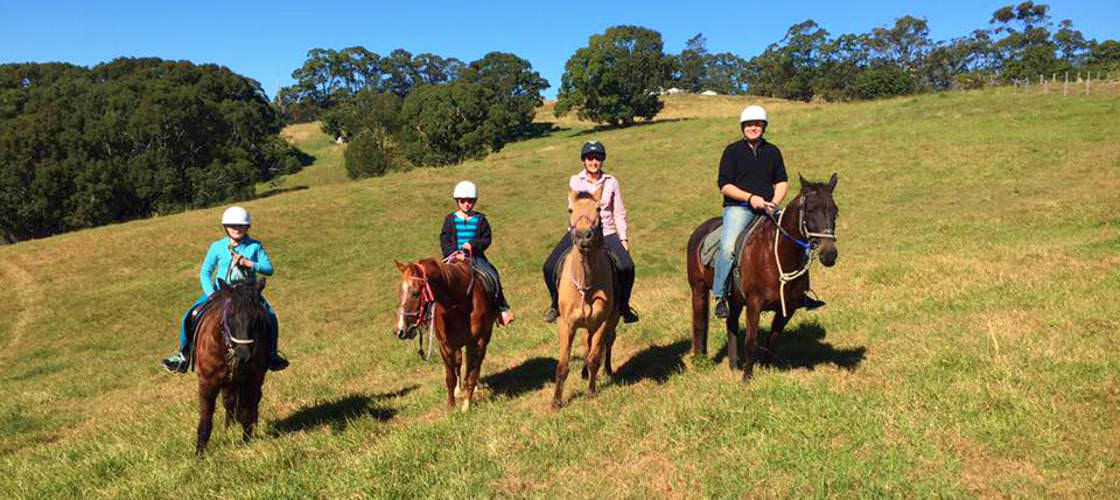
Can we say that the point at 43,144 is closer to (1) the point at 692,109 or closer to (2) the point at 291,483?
(2) the point at 291,483

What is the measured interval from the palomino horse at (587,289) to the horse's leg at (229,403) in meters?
4.03

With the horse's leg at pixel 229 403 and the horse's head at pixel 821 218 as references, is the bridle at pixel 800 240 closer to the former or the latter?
the horse's head at pixel 821 218

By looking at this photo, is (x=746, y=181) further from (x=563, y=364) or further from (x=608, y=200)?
(x=563, y=364)

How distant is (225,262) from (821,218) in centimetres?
750

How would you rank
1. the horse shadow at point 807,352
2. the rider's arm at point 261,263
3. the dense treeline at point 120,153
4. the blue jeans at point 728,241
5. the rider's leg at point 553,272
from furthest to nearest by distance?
1. the dense treeline at point 120,153
2. the rider's leg at point 553,272
3. the blue jeans at point 728,241
4. the horse shadow at point 807,352
5. the rider's arm at point 261,263

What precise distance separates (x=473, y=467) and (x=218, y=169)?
56487 millimetres

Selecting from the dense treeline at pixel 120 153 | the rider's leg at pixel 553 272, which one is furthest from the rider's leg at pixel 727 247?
the dense treeline at pixel 120 153

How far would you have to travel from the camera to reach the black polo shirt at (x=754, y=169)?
27.0 ft

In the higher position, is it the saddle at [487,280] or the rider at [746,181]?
the rider at [746,181]

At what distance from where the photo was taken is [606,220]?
870cm

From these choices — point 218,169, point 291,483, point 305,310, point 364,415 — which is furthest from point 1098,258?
point 218,169

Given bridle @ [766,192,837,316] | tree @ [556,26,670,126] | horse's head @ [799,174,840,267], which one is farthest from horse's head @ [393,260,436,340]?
tree @ [556,26,670,126]

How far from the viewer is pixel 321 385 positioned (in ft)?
34.1

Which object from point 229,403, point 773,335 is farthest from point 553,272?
point 229,403
